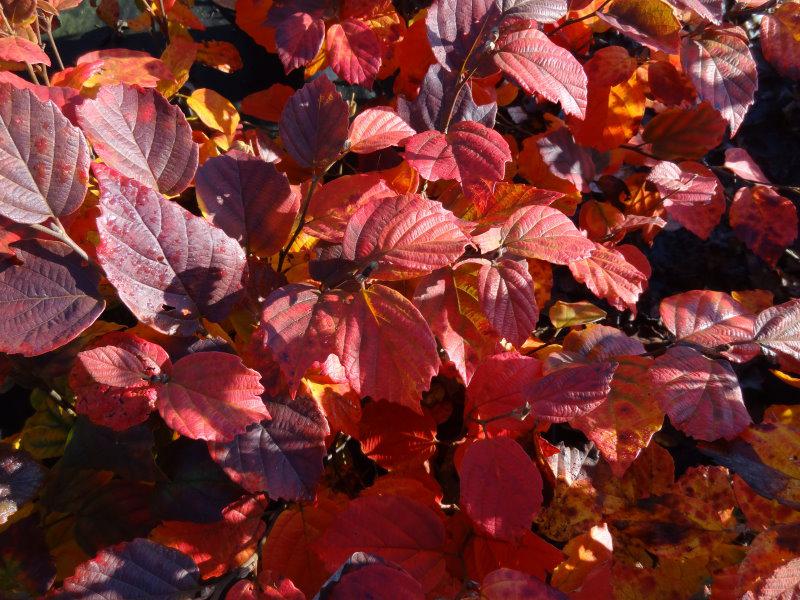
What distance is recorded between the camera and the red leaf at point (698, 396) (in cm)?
82

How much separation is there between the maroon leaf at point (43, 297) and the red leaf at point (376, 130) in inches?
14.2

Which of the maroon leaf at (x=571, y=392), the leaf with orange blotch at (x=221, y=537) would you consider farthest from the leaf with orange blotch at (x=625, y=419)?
the leaf with orange blotch at (x=221, y=537)

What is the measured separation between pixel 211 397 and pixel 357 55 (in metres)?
0.75

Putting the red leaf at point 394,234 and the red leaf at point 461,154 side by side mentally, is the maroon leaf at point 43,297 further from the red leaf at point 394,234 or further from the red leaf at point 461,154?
the red leaf at point 461,154

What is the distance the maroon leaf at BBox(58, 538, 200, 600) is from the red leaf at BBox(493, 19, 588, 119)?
671mm

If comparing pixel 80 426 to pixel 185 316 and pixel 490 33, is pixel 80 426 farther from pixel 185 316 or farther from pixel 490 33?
pixel 490 33

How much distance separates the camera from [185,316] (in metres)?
Answer: 0.68

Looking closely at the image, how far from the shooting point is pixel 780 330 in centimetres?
90

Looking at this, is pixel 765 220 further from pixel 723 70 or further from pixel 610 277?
pixel 610 277

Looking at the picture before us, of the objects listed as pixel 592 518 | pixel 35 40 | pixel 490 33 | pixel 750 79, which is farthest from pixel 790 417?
pixel 35 40

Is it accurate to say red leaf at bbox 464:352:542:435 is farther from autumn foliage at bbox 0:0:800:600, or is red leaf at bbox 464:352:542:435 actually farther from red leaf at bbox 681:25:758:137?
red leaf at bbox 681:25:758:137

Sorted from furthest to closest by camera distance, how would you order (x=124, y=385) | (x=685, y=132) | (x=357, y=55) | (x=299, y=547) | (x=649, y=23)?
(x=685, y=132), (x=357, y=55), (x=649, y=23), (x=299, y=547), (x=124, y=385)

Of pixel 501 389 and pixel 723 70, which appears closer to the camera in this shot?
pixel 501 389

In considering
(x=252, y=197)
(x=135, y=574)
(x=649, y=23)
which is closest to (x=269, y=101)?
(x=252, y=197)
